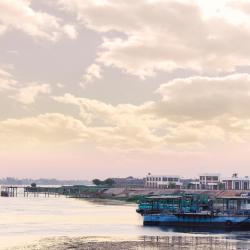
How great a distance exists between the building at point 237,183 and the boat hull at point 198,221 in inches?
4055

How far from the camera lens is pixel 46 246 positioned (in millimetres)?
57750

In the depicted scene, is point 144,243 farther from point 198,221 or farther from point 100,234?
point 198,221

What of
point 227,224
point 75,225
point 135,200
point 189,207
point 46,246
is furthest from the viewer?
point 135,200

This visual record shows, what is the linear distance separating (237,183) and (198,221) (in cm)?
10609

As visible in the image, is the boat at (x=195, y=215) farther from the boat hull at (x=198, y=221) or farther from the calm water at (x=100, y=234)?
the calm water at (x=100, y=234)

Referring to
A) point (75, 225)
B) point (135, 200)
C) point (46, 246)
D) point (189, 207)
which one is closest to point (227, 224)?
point (189, 207)

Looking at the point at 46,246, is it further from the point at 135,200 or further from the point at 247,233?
the point at 135,200

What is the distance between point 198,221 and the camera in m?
79.8

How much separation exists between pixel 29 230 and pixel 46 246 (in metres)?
18.2

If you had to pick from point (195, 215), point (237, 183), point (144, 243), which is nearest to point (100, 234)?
point (144, 243)

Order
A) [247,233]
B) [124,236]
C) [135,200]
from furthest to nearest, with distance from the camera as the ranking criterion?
[135,200] → [247,233] → [124,236]

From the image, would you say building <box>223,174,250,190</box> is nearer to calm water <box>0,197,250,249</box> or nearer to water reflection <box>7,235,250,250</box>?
calm water <box>0,197,250,249</box>

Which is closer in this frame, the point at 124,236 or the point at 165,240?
the point at 165,240

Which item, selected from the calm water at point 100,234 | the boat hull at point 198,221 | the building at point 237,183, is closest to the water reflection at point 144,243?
the calm water at point 100,234
